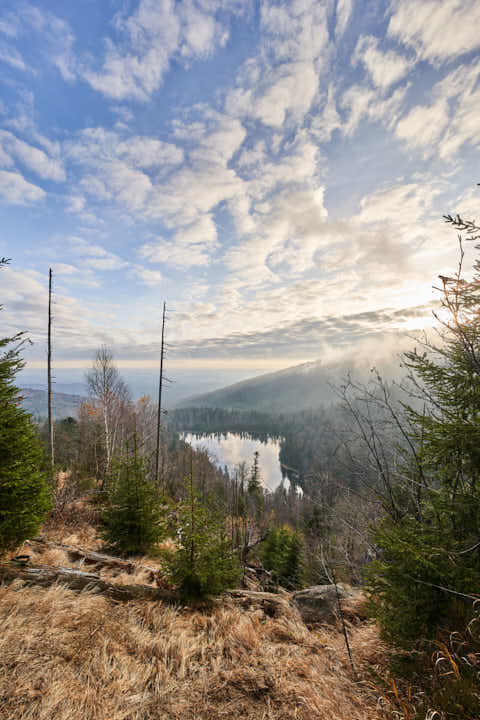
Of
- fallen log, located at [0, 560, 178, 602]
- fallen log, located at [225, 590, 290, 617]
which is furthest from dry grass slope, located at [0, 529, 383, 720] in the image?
fallen log, located at [225, 590, 290, 617]

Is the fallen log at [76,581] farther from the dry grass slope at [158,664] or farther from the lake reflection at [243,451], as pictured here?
the lake reflection at [243,451]

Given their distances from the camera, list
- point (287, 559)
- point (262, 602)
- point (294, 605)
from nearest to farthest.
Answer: point (262, 602) < point (294, 605) < point (287, 559)

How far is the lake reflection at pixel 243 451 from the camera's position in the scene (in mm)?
89381

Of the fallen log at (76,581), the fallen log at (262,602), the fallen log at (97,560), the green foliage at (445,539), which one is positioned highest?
the green foliage at (445,539)

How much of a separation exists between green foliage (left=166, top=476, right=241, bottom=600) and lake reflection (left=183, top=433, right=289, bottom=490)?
246 ft

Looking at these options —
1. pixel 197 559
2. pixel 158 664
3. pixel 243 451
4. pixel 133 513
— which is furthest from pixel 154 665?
pixel 243 451

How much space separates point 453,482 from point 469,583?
3.82 feet

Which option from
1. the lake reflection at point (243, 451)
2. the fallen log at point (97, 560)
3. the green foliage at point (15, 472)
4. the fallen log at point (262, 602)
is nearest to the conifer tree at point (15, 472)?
the green foliage at point (15, 472)

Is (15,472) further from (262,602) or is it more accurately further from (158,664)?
(262,602)

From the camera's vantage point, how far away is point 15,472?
477 cm

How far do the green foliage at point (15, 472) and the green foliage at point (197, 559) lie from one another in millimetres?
2771

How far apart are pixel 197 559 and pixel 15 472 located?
3.78 metres

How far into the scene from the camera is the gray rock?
20.6 ft

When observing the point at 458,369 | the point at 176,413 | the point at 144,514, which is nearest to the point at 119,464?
the point at 144,514
